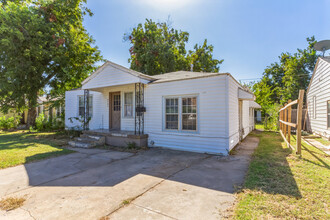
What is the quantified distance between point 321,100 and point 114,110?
38.7 feet

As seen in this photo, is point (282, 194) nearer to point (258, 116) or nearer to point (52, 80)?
point (52, 80)

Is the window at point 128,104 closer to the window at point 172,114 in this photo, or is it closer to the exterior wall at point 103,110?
the exterior wall at point 103,110

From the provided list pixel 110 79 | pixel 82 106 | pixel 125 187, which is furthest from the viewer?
pixel 82 106

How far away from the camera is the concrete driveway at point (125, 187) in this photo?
264cm

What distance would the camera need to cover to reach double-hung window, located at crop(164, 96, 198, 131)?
272 inches

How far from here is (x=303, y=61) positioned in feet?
63.2

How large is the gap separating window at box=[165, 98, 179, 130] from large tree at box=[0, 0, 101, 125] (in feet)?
34.4

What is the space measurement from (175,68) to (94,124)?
1262cm

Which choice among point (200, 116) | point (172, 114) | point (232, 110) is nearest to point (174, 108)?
point (172, 114)

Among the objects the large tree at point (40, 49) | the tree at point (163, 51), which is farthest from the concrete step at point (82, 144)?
the tree at point (163, 51)

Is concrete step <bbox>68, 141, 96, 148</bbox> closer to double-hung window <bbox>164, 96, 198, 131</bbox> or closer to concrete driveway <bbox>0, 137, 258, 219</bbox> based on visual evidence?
concrete driveway <bbox>0, 137, 258, 219</bbox>

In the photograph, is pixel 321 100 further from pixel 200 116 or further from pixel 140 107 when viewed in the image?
pixel 140 107

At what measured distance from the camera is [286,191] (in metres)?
3.21

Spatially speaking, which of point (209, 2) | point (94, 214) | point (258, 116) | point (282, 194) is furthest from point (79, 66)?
point (258, 116)
